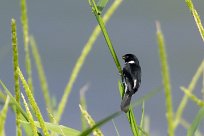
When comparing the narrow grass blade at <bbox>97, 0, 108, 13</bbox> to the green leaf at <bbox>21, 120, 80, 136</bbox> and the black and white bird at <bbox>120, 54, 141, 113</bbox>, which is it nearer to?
the black and white bird at <bbox>120, 54, 141, 113</bbox>

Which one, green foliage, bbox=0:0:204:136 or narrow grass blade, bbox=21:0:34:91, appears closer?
green foliage, bbox=0:0:204:136

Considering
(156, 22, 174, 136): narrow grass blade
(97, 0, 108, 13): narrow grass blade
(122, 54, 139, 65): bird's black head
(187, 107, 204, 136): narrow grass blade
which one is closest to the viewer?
(156, 22, 174, 136): narrow grass blade

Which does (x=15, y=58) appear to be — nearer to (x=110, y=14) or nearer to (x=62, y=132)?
(x=110, y=14)

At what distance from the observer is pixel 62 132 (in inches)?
48.6

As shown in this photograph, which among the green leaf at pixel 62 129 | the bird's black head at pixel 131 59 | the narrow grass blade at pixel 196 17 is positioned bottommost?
the green leaf at pixel 62 129

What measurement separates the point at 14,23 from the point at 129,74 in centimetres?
98

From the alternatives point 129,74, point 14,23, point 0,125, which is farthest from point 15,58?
point 129,74

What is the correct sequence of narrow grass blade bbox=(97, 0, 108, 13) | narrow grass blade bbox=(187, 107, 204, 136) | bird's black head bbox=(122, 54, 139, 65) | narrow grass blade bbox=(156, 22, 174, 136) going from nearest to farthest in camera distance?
narrow grass blade bbox=(156, 22, 174, 136) < narrow grass blade bbox=(187, 107, 204, 136) < narrow grass blade bbox=(97, 0, 108, 13) < bird's black head bbox=(122, 54, 139, 65)

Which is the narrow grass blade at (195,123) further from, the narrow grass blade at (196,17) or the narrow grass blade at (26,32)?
the narrow grass blade at (26,32)

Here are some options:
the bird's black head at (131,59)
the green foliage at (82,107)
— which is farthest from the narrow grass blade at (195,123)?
the bird's black head at (131,59)

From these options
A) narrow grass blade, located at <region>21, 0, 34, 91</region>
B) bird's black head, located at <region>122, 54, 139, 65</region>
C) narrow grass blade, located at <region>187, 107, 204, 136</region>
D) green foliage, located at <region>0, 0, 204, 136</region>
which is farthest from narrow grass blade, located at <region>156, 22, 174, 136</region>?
bird's black head, located at <region>122, 54, 139, 65</region>

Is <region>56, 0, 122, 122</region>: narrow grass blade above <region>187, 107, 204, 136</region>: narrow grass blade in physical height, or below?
above

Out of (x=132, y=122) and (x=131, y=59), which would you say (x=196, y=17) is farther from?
(x=131, y=59)

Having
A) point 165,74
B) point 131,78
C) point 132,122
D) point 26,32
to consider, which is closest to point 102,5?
point 26,32
